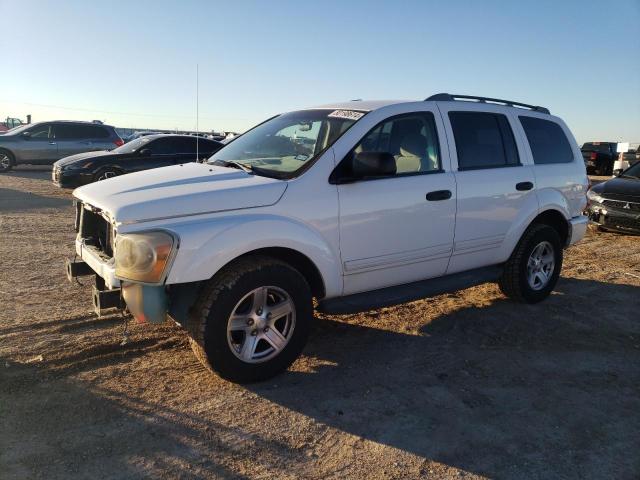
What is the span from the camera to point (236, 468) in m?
2.73

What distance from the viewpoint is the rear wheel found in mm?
17531

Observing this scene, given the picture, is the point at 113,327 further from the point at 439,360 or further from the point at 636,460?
the point at 636,460

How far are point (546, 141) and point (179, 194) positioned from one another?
158 inches

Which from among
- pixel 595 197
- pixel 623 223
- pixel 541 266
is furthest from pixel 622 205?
pixel 541 266

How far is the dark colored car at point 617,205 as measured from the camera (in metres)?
9.07

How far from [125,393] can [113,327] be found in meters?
1.17

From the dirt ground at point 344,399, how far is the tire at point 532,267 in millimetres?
197

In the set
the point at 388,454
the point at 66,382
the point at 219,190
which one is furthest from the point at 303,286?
the point at 66,382

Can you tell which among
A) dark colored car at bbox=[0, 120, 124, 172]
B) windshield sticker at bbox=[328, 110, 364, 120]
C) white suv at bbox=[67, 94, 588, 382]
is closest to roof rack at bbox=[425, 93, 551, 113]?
white suv at bbox=[67, 94, 588, 382]

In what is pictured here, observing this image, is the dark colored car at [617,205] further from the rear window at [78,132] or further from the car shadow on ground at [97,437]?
the rear window at [78,132]

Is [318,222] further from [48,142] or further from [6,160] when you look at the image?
[6,160]

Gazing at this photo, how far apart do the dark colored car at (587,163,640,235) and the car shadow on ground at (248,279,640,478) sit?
15.3 feet

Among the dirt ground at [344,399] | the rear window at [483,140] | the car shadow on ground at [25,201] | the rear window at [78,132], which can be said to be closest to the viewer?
the dirt ground at [344,399]

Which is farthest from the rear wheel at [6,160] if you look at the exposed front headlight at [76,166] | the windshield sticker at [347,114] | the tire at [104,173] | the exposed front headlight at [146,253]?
the exposed front headlight at [146,253]
